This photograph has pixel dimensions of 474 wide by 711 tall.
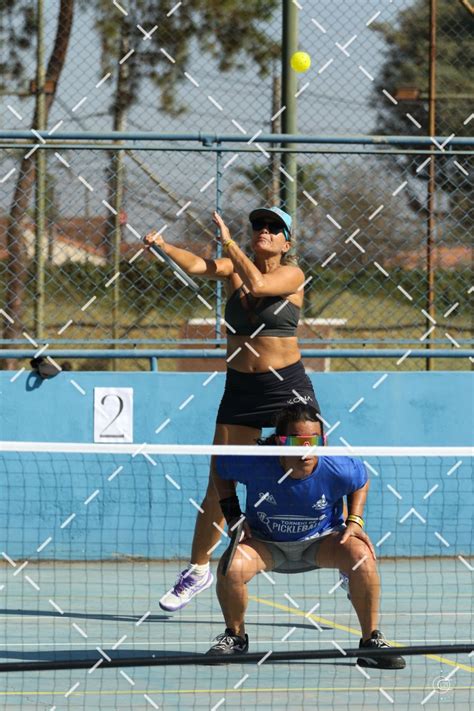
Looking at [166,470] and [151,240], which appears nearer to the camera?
[151,240]

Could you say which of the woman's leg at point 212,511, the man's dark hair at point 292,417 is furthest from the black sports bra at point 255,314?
the man's dark hair at point 292,417

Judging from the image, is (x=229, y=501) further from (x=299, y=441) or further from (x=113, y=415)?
(x=113, y=415)

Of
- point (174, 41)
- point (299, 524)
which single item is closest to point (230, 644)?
point (299, 524)

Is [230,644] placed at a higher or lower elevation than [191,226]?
lower

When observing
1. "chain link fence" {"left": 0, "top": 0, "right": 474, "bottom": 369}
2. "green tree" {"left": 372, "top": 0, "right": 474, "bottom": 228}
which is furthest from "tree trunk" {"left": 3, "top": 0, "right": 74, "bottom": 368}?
"green tree" {"left": 372, "top": 0, "right": 474, "bottom": 228}

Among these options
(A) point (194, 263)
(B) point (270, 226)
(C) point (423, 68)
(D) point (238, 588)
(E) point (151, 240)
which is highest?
(C) point (423, 68)

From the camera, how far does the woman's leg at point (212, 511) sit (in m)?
6.50

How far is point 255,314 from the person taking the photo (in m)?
6.43

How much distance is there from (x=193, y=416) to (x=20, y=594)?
1810 millimetres

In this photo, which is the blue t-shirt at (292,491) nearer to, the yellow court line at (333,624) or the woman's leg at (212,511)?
the yellow court line at (333,624)

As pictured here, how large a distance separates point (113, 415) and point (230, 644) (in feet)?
10.8

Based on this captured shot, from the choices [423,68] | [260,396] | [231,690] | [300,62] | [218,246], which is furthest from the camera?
[423,68]

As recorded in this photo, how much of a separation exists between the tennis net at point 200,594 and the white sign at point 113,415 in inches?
6.2

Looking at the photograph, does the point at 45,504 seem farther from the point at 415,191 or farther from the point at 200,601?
the point at 415,191
